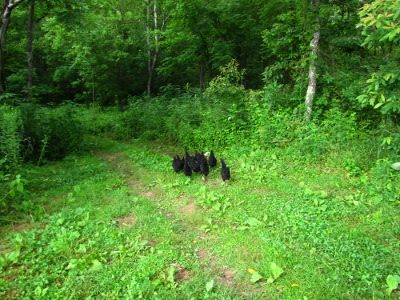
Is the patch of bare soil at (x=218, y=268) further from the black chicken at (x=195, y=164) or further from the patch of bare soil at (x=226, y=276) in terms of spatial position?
the black chicken at (x=195, y=164)

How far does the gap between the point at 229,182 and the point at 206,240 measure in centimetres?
210

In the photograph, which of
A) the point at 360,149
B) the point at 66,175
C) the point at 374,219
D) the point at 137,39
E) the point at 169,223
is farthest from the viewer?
the point at 137,39

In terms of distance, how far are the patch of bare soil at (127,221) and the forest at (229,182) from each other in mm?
29

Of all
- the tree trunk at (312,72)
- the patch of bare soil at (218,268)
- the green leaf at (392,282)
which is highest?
the tree trunk at (312,72)

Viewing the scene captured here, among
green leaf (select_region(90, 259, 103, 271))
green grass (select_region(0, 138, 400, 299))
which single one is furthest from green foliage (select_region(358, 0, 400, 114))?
green leaf (select_region(90, 259, 103, 271))

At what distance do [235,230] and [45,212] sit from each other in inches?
134

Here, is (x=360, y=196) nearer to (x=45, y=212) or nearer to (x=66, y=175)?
(x=45, y=212)

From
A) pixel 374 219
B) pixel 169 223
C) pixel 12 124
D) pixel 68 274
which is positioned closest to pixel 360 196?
pixel 374 219

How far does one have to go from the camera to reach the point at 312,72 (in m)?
7.29

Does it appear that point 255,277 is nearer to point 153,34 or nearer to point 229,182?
point 229,182

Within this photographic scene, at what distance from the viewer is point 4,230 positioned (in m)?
3.95

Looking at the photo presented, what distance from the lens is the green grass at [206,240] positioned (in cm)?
278

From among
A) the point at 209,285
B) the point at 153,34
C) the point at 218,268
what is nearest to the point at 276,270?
the point at 218,268

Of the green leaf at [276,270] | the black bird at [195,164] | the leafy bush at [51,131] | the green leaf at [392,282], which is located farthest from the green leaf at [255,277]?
the leafy bush at [51,131]
